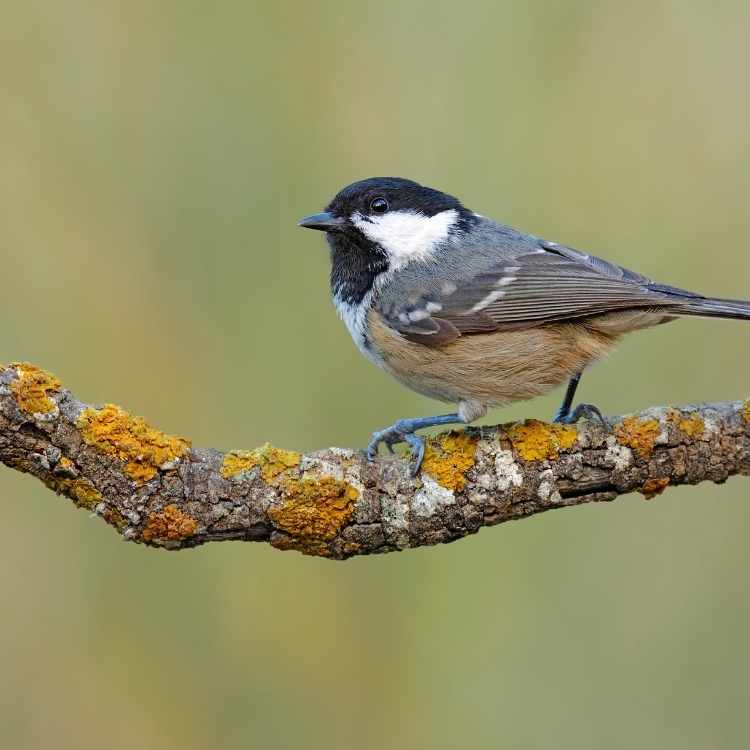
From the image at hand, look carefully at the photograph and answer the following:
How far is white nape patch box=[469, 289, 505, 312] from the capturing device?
404 centimetres

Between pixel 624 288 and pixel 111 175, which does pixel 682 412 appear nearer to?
pixel 624 288

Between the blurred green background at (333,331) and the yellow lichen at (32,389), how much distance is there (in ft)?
5.63

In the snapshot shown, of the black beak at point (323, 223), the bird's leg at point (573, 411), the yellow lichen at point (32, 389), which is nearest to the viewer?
the yellow lichen at point (32, 389)

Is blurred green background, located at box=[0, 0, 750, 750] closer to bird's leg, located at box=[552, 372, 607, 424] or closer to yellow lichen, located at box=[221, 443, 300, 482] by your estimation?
bird's leg, located at box=[552, 372, 607, 424]

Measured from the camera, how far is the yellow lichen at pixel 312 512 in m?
3.12

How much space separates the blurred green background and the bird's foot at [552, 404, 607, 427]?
109 centimetres

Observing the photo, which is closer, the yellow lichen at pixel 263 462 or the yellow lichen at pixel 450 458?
the yellow lichen at pixel 263 462

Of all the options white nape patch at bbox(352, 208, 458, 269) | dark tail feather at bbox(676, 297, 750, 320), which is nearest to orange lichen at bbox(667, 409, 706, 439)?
dark tail feather at bbox(676, 297, 750, 320)

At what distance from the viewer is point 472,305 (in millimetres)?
4062

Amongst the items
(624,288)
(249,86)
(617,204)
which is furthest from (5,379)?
(617,204)

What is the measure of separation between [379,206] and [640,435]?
1.61 metres

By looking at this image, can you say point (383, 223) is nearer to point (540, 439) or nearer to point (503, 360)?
point (503, 360)

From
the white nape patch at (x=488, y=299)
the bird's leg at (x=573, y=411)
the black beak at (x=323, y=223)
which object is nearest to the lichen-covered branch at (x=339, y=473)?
the bird's leg at (x=573, y=411)

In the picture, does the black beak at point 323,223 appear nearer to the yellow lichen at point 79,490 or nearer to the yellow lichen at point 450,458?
the yellow lichen at point 450,458
